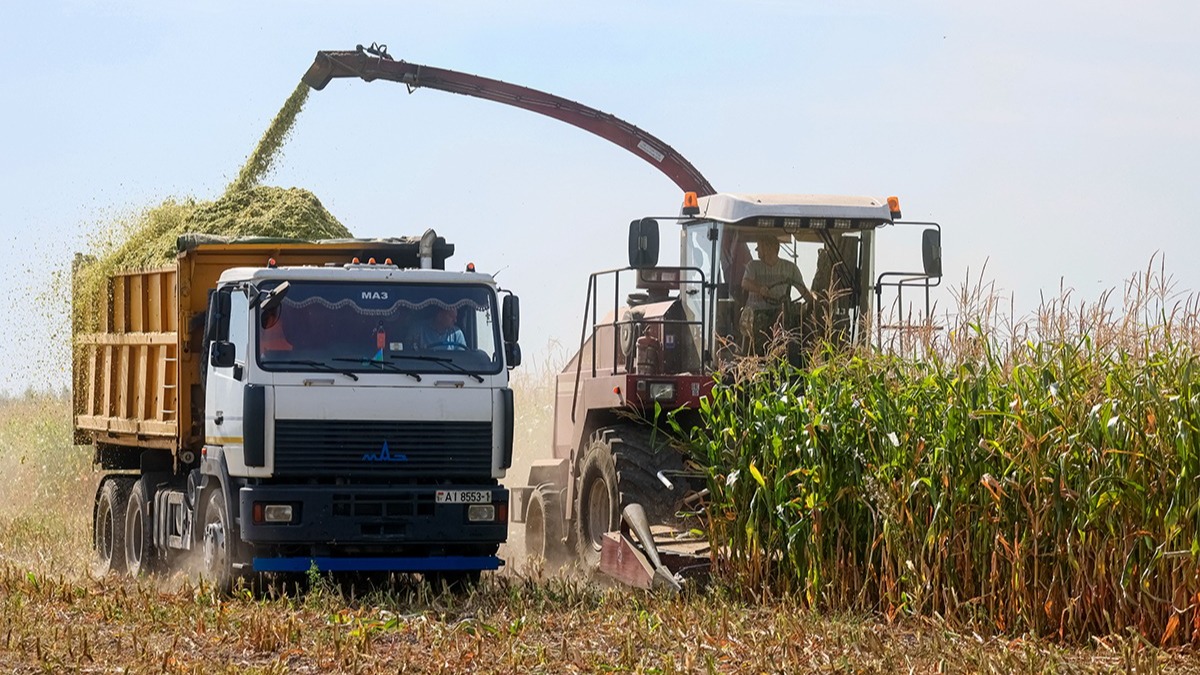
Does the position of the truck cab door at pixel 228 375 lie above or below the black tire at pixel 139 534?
above

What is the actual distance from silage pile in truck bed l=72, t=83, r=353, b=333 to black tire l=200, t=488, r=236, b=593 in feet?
8.60

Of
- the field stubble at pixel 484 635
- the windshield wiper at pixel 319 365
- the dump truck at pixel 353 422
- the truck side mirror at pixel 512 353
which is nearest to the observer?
the field stubble at pixel 484 635

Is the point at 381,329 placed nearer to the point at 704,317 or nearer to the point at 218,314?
the point at 218,314

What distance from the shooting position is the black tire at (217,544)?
12555 millimetres

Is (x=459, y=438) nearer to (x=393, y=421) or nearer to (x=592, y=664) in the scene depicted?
(x=393, y=421)

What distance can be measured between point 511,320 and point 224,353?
2239 millimetres

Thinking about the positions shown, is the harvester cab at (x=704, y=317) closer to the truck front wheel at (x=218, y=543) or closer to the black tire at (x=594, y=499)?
the black tire at (x=594, y=499)

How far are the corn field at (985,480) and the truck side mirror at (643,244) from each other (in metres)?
1.24

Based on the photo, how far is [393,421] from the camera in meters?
12.6

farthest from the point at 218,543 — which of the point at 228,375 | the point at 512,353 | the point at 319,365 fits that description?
the point at 512,353

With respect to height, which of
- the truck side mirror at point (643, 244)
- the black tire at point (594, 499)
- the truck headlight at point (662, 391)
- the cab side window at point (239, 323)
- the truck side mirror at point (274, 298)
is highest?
the truck side mirror at point (643, 244)

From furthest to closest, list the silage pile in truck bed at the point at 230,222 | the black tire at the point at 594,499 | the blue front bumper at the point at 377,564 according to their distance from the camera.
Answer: the silage pile in truck bed at the point at 230,222
the black tire at the point at 594,499
the blue front bumper at the point at 377,564

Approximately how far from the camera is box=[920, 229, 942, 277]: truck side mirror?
1362 centimetres

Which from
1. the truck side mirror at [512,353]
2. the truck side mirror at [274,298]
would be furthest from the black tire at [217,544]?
the truck side mirror at [512,353]
